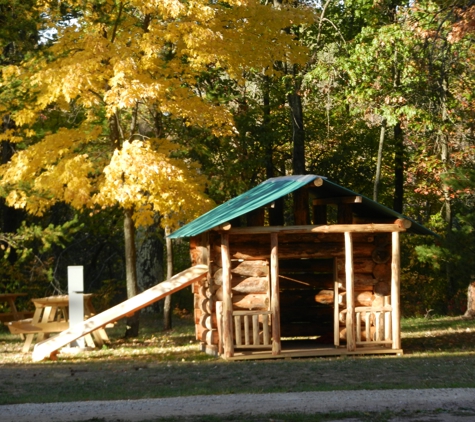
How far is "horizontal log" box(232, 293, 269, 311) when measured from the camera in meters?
16.8

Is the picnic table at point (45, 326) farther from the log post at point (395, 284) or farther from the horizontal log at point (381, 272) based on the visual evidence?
the log post at point (395, 284)

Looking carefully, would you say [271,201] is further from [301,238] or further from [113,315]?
[113,315]

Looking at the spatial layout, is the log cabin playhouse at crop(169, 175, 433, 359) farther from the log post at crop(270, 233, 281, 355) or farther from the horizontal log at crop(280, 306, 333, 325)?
the horizontal log at crop(280, 306, 333, 325)

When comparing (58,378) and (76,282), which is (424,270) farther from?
(58,378)

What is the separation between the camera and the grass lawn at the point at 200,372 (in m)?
12.0

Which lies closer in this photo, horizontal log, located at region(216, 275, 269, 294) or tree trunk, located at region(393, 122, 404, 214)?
horizontal log, located at region(216, 275, 269, 294)

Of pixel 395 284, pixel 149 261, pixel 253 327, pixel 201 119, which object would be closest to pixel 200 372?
pixel 253 327

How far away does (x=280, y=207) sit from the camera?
2230cm

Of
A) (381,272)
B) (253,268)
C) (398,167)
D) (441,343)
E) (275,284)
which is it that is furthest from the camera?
(398,167)

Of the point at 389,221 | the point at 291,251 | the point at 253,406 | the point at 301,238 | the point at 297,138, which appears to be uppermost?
the point at 297,138

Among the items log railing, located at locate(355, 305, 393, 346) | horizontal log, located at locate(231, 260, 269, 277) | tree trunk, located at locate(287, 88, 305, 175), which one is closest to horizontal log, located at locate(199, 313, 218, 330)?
horizontal log, located at locate(231, 260, 269, 277)

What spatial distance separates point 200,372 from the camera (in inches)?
563

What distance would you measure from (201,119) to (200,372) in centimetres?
673

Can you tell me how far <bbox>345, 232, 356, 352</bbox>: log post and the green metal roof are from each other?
92cm
